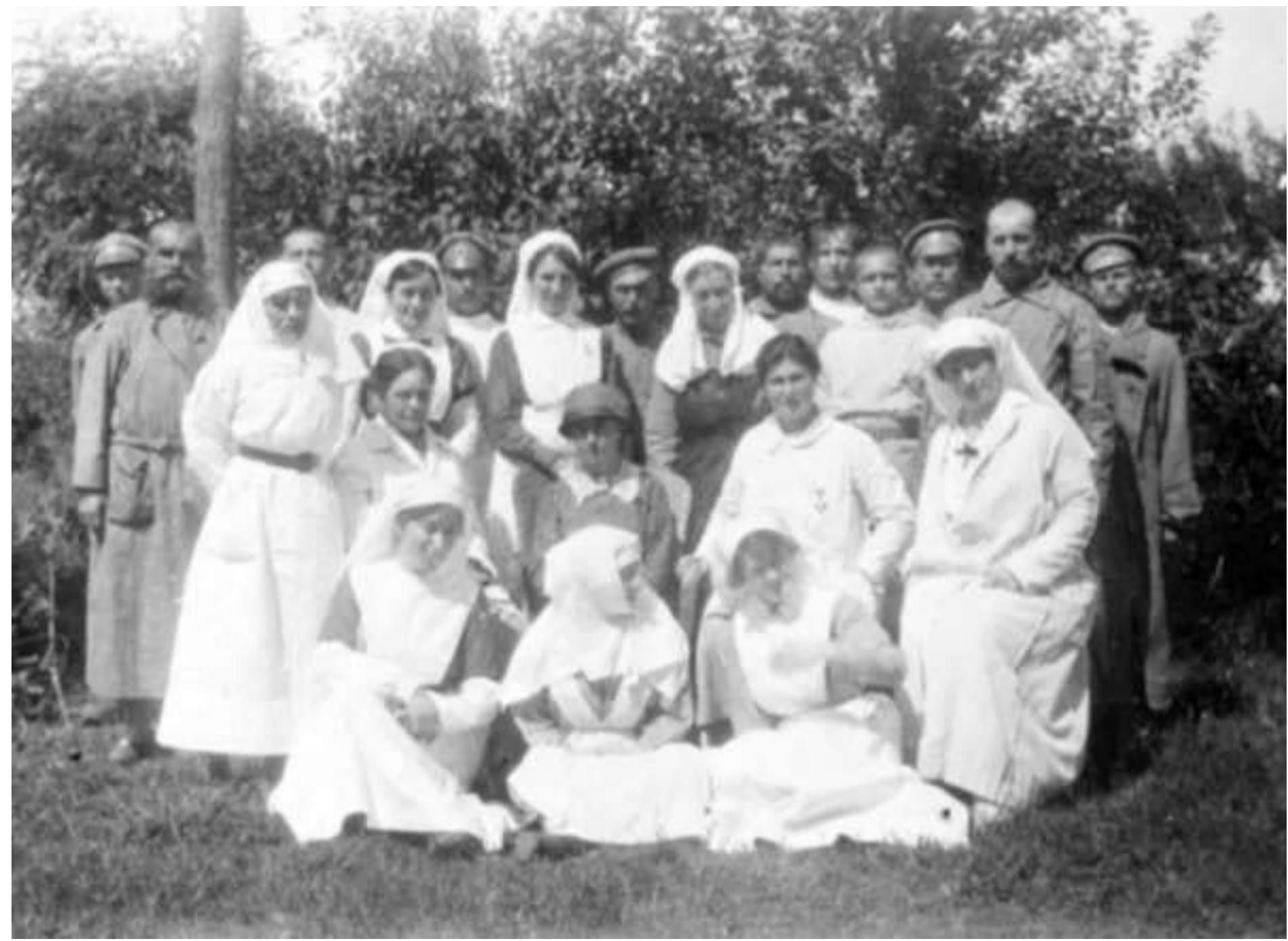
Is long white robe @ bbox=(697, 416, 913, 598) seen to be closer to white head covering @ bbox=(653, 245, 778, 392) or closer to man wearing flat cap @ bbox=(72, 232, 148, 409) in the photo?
white head covering @ bbox=(653, 245, 778, 392)

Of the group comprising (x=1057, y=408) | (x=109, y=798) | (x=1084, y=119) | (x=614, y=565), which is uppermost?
(x=1084, y=119)

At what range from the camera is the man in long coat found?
6.56 metres

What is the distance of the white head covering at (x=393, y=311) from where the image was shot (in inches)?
252

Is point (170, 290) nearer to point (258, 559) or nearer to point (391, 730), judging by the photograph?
point (258, 559)

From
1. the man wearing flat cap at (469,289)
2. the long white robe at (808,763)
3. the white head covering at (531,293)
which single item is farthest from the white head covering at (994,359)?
the man wearing flat cap at (469,289)

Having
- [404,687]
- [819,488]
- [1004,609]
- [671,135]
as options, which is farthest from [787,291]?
[404,687]

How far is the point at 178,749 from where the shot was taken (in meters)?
6.51

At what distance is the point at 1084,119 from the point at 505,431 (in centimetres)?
299

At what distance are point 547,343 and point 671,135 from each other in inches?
50.2

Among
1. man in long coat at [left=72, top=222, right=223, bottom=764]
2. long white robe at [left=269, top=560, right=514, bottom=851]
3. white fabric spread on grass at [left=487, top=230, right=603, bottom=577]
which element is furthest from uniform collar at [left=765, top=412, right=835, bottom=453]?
man in long coat at [left=72, top=222, right=223, bottom=764]

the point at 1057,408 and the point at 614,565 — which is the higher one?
the point at 1057,408

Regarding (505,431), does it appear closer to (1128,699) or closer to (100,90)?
(1128,699)

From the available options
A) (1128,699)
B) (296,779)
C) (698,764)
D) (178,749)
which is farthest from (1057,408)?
(178,749)

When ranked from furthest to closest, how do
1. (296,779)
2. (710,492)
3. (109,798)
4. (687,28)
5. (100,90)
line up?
(100,90) → (687,28) → (710,492) → (109,798) → (296,779)
